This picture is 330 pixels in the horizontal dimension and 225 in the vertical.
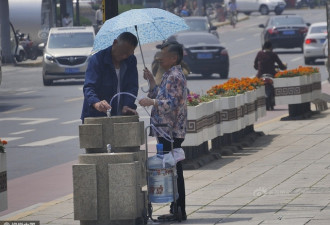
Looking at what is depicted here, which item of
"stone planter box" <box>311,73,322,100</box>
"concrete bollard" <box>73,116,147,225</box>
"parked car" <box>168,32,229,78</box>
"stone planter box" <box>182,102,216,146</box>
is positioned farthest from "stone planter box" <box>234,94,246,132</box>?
"parked car" <box>168,32,229,78</box>

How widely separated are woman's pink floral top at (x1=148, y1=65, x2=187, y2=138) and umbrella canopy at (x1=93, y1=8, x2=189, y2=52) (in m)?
0.60

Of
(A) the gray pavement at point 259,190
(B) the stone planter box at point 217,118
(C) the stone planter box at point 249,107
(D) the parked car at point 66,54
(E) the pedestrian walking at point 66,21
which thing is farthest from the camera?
(E) the pedestrian walking at point 66,21

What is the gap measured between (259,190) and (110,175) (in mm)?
2886

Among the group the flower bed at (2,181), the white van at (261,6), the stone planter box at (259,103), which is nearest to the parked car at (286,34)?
the stone planter box at (259,103)

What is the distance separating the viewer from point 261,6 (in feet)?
282

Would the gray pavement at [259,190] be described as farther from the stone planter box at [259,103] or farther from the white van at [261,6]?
the white van at [261,6]

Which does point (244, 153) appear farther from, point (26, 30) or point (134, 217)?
point (26, 30)

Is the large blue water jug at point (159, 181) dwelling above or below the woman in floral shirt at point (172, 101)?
below

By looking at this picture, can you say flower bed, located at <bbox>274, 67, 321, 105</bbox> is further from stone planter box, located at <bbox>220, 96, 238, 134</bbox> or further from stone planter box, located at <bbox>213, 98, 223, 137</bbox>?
stone planter box, located at <bbox>213, 98, 223, 137</bbox>

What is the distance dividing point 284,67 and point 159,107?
49.9 feet

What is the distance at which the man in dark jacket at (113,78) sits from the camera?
10812 mm

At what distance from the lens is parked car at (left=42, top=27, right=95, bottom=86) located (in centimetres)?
3725

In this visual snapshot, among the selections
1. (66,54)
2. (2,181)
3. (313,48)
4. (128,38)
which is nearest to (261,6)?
(313,48)

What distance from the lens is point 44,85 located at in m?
38.5
